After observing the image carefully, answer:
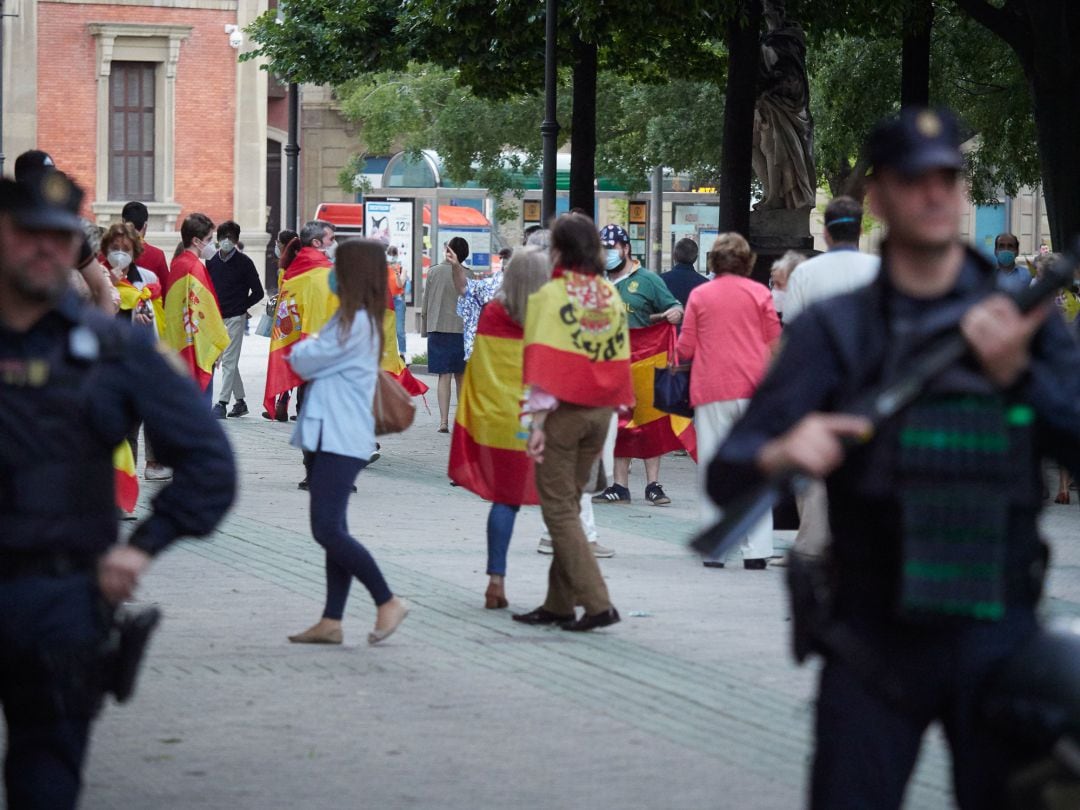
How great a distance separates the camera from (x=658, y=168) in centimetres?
3947

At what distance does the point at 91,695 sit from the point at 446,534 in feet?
26.6

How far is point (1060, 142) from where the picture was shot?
18188 millimetres

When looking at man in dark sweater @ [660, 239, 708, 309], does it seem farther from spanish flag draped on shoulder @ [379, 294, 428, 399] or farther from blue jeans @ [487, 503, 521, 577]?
blue jeans @ [487, 503, 521, 577]

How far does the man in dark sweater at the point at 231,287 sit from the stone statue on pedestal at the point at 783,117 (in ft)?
16.4

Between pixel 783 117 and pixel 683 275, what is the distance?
4.70 m

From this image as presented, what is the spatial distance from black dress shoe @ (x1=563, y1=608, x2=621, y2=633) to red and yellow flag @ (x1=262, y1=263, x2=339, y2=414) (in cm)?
519

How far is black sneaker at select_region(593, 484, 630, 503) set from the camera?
13.8m

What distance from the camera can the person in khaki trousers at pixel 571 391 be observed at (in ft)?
28.3

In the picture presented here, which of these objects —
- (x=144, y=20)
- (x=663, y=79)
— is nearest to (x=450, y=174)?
(x=144, y=20)

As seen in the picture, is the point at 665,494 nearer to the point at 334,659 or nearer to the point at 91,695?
the point at 334,659

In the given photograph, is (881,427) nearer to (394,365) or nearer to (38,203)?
(38,203)

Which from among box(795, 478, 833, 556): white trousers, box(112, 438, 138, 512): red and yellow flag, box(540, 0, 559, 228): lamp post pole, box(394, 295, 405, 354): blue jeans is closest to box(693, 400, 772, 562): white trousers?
box(795, 478, 833, 556): white trousers

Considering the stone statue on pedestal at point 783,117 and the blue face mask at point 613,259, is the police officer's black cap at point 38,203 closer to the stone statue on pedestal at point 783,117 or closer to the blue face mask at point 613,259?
the blue face mask at point 613,259

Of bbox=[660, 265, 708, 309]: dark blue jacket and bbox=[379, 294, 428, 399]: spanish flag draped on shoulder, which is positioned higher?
bbox=[660, 265, 708, 309]: dark blue jacket
